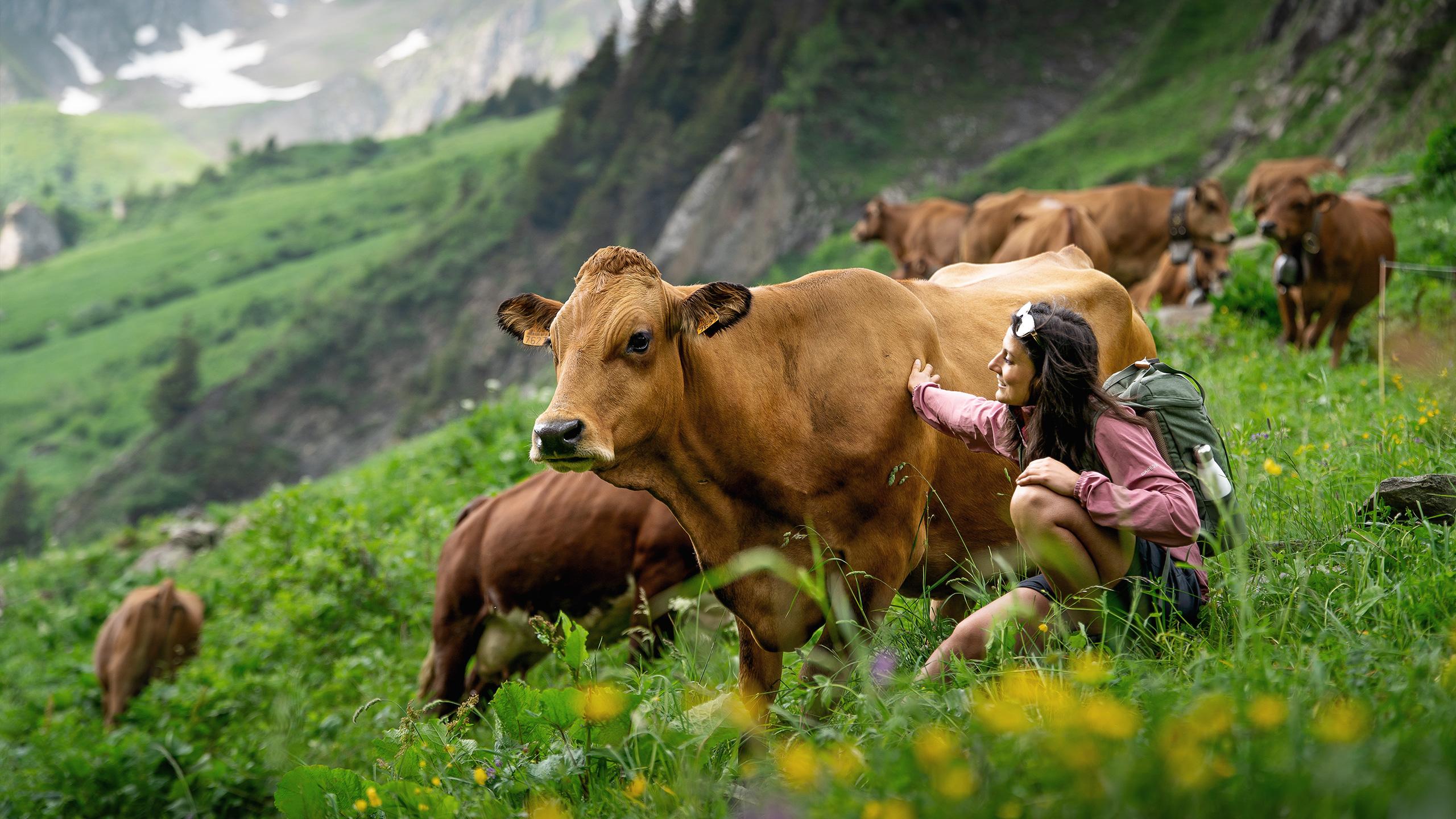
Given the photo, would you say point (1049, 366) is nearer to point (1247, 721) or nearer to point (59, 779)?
point (1247, 721)

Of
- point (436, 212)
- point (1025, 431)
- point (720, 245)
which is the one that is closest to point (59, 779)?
point (1025, 431)

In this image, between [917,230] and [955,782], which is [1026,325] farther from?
[917,230]

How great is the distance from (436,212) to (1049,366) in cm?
8091

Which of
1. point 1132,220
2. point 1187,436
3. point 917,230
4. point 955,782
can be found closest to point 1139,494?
point 1187,436

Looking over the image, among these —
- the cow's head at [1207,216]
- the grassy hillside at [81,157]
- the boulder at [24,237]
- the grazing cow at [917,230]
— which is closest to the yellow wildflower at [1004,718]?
the grazing cow at [917,230]

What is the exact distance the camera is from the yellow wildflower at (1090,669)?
225cm

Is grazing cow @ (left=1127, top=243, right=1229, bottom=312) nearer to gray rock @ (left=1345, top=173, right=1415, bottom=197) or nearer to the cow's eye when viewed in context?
gray rock @ (left=1345, top=173, right=1415, bottom=197)

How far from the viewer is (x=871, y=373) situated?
4.03 meters

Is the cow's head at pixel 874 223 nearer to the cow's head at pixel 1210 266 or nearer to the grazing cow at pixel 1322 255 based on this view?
the cow's head at pixel 1210 266

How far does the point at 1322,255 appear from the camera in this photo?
391 inches

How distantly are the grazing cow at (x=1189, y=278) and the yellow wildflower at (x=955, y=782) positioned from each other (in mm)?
11909

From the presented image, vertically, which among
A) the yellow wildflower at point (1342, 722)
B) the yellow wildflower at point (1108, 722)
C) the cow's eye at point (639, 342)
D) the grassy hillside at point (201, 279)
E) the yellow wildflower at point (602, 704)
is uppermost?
the cow's eye at point (639, 342)

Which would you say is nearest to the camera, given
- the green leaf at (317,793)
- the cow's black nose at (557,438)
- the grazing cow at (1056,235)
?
the cow's black nose at (557,438)

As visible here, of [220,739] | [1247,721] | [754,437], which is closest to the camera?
[1247,721]
